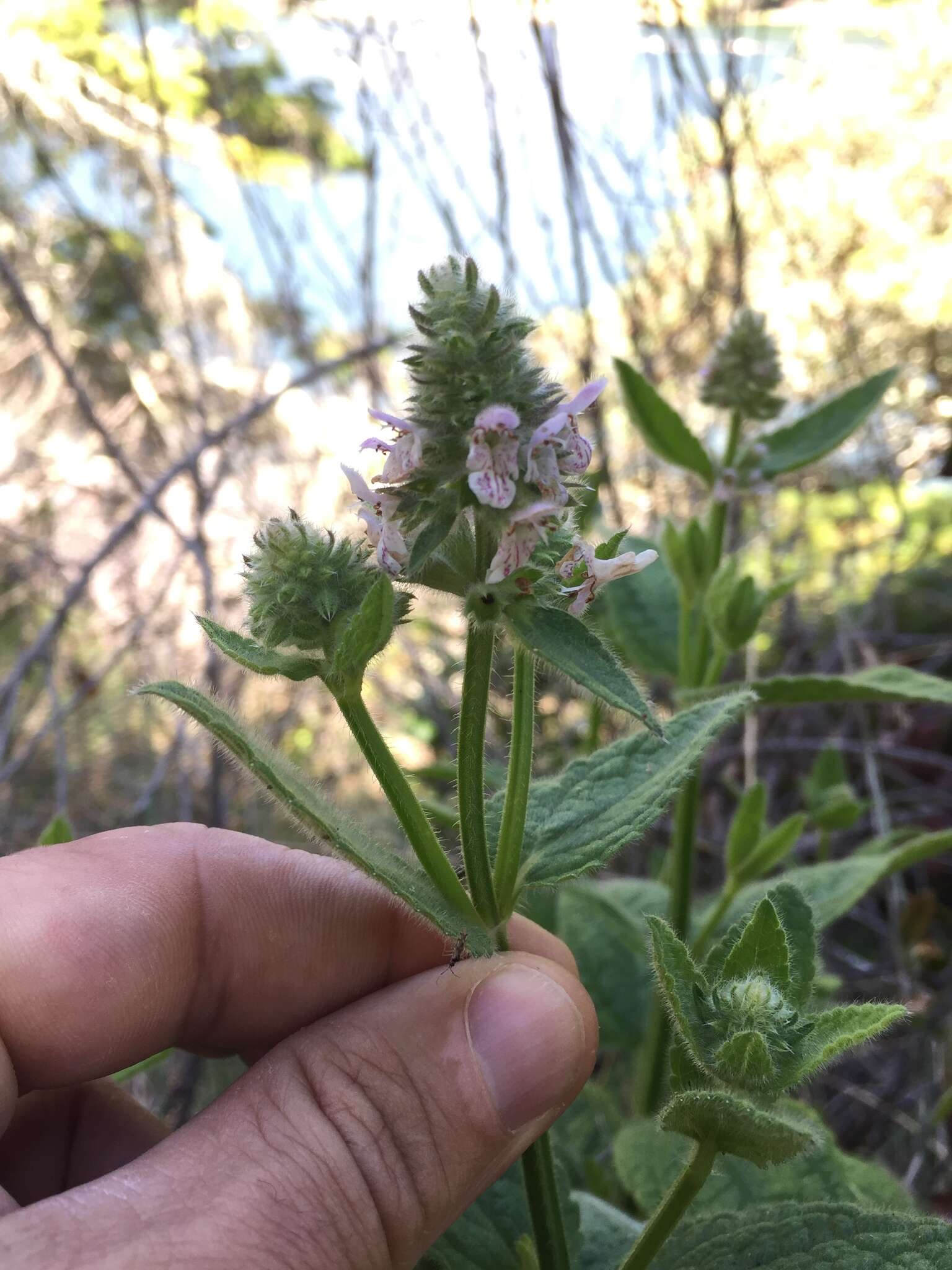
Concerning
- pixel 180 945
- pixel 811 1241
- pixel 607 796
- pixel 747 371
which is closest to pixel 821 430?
pixel 747 371

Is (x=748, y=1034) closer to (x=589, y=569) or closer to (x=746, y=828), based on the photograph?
(x=589, y=569)

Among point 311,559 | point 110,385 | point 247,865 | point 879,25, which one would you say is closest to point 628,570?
point 311,559

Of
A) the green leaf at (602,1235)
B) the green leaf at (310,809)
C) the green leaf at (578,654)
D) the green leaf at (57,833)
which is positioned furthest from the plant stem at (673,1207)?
the green leaf at (57,833)

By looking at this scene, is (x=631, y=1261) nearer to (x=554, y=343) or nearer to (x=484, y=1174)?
(x=484, y=1174)

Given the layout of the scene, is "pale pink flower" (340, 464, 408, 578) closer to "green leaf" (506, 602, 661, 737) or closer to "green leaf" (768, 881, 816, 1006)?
"green leaf" (506, 602, 661, 737)

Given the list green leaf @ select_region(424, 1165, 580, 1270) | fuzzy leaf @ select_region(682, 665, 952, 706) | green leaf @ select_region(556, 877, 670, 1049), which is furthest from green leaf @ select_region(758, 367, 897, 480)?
green leaf @ select_region(424, 1165, 580, 1270)
